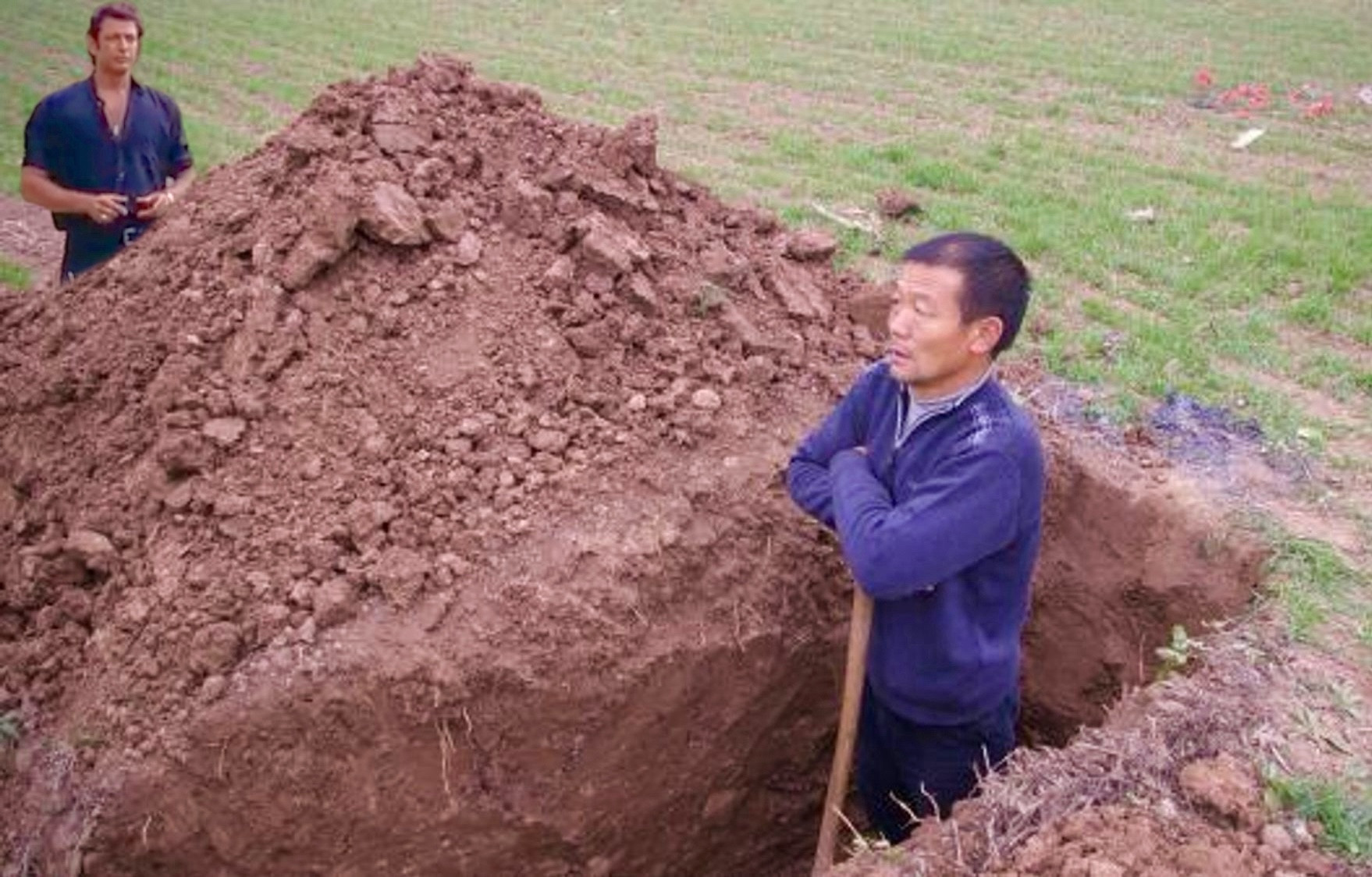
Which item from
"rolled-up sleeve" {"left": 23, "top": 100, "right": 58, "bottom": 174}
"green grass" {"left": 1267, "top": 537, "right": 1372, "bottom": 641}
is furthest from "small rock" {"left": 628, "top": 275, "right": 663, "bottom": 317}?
"rolled-up sleeve" {"left": 23, "top": 100, "right": 58, "bottom": 174}

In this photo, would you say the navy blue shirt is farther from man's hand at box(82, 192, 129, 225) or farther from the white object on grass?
the white object on grass

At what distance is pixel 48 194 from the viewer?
14.8ft

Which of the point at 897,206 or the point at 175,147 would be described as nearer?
the point at 175,147

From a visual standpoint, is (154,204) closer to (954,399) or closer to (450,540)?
(450,540)

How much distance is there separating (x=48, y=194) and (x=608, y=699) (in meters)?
2.89

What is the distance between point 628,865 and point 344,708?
112 centimetres

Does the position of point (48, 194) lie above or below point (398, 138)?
below

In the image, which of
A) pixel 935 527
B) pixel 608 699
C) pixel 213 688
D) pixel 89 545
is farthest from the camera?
pixel 89 545

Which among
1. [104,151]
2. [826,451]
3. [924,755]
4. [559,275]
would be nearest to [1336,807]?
[924,755]

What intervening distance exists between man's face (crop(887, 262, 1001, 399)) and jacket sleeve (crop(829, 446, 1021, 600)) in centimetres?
19

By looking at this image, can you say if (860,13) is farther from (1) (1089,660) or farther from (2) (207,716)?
(2) (207,716)

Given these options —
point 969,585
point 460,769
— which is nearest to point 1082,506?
point 969,585

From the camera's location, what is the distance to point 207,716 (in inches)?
123

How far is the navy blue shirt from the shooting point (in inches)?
177
